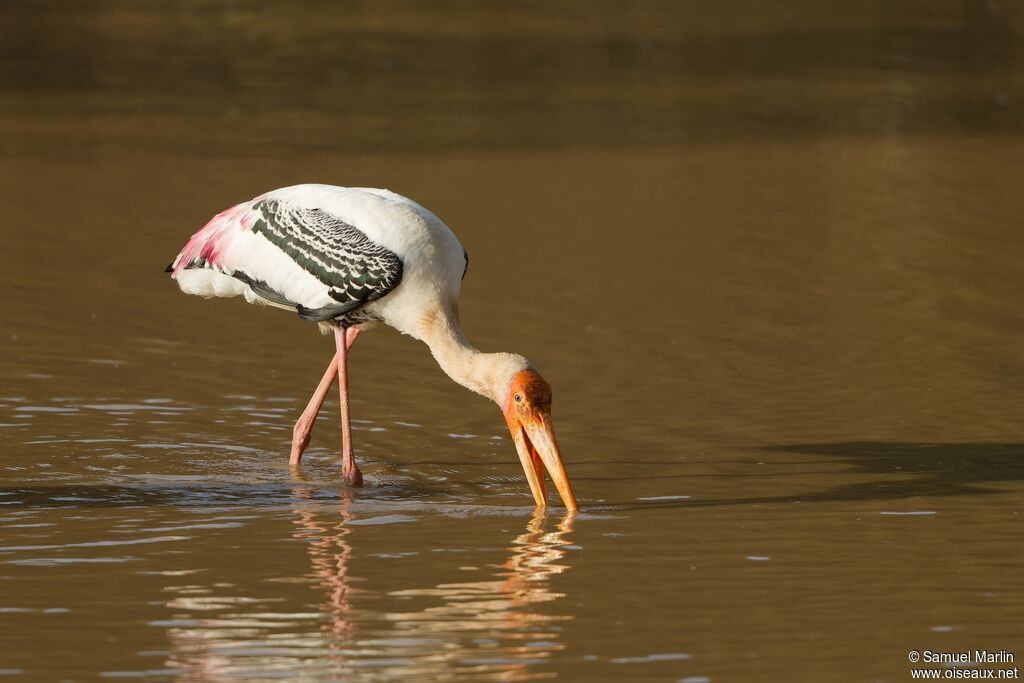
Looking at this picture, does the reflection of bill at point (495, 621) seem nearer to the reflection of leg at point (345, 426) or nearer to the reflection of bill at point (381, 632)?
the reflection of bill at point (381, 632)

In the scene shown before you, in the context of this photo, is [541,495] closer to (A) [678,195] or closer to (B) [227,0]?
(A) [678,195]

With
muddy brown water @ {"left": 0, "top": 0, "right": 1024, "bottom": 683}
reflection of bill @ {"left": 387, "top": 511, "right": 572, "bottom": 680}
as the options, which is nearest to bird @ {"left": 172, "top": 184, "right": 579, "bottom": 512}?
muddy brown water @ {"left": 0, "top": 0, "right": 1024, "bottom": 683}

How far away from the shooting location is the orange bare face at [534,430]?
7.44m

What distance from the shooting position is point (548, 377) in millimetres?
9641

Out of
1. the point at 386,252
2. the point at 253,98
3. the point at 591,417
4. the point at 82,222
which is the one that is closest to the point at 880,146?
the point at 253,98

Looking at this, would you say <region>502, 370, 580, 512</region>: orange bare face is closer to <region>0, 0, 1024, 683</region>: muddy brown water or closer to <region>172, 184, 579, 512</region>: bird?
<region>172, 184, 579, 512</region>: bird

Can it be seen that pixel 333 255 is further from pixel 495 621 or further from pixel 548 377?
pixel 495 621

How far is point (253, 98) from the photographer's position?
18406 millimetres

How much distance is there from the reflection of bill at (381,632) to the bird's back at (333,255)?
1.56m

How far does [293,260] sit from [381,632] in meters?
2.74

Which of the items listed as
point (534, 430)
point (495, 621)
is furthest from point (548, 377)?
point (495, 621)

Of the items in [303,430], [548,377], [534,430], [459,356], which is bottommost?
[548,377]

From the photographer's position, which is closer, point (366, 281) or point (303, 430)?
point (366, 281)

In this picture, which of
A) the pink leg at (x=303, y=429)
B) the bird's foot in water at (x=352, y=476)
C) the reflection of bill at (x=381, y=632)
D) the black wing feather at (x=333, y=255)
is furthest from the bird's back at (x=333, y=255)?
the reflection of bill at (x=381, y=632)
